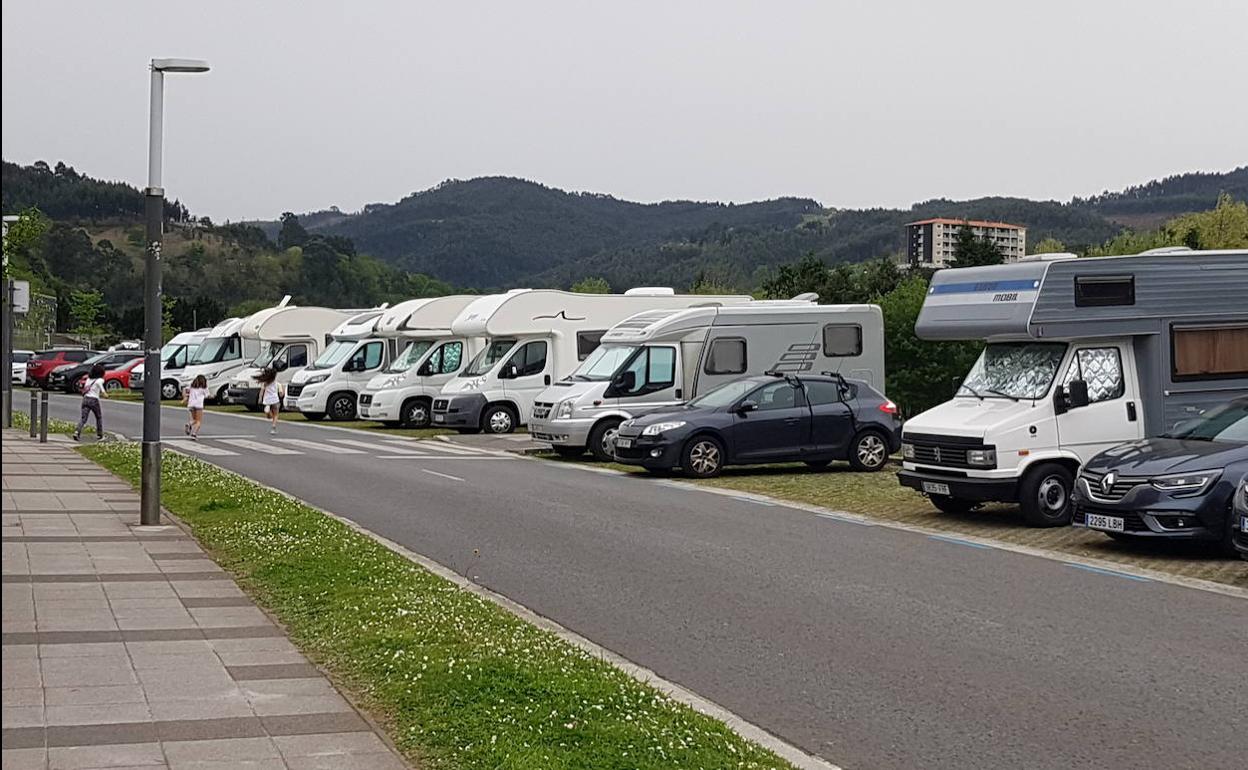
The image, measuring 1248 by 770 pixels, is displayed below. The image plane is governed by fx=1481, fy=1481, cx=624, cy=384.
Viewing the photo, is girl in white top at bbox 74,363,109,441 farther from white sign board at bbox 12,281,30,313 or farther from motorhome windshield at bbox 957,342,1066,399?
motorhome windshield at bbox 957,342,1066,399

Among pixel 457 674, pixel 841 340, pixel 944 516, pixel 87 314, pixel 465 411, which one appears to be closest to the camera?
pixel 457 674

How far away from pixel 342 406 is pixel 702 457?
2010 cm

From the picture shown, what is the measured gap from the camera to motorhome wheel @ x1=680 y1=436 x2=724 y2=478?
71.7ft

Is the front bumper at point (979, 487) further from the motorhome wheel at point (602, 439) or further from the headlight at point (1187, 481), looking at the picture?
the motorhome wheel at point (602, 439)

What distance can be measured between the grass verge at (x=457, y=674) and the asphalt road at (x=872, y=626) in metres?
0.71

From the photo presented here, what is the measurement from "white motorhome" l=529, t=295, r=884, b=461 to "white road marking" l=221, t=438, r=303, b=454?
4773 mm

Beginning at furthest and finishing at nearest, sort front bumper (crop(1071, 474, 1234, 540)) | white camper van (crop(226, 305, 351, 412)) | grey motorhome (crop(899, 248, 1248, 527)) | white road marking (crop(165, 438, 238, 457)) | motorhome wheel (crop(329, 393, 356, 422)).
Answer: white camper van (crop(226, 305, 351, 412)) → motorhome wheel (crop(329, 393, 356, 422)) → white road marking (crop(165, 438, 238, 457)) → grey motorhome (crop(899, 248, 1248, 527)) → front bumper (crop(1071, 474, 1234, 540))

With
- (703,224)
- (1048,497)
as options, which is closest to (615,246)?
(703,224)

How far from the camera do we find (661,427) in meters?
21.9

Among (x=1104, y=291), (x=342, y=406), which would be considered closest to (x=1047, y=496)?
(x=1104, y=291)

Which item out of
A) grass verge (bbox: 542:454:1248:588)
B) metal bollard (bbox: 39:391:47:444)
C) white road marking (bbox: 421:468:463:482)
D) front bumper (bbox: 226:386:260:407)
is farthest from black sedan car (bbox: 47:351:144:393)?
grass verge (bbox: 542:454:1248:588)

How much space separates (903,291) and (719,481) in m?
20.0

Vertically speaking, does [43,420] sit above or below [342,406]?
below

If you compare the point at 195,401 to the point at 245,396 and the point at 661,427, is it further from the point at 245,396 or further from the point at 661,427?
the point at 245,396
